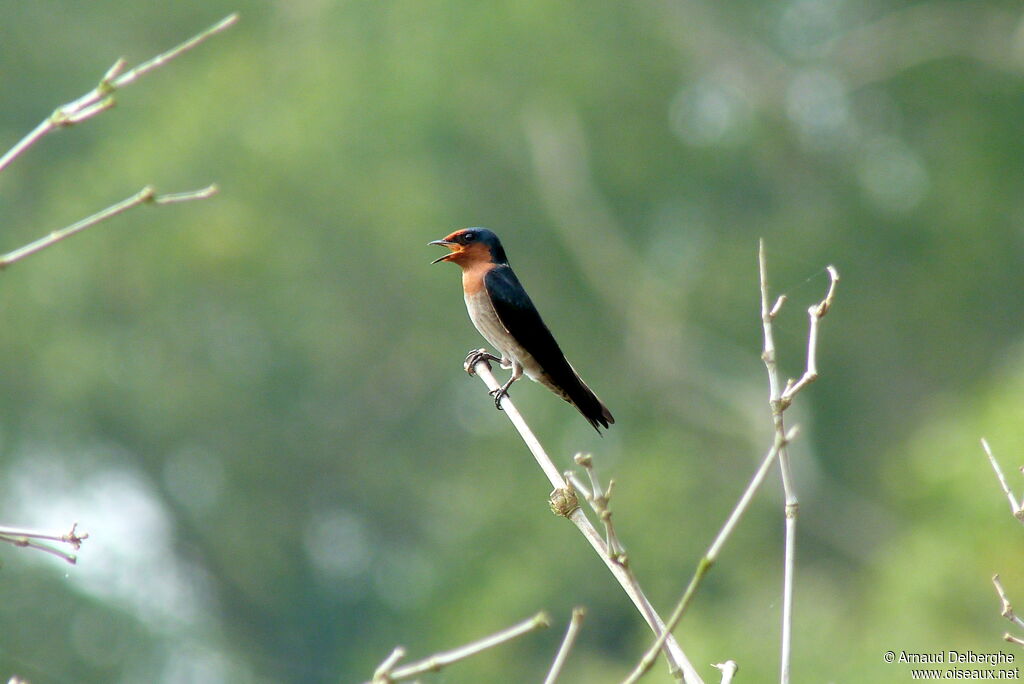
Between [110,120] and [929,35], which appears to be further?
[110,120]

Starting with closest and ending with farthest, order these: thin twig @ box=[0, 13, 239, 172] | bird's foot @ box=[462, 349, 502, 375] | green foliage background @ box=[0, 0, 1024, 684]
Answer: thin twig @ box=[0, 13, 239, 172], bird's foot @ box=[462, 349, 502, 375], green foliage background @ box=[0, 0, 1024, 684]

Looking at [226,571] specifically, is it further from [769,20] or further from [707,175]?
[769,20]

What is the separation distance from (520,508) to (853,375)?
6822mm

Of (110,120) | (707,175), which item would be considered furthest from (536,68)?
(110,120)

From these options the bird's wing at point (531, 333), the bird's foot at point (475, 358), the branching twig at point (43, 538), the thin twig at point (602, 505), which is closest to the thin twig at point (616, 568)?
the thin twig at point (602, 505)

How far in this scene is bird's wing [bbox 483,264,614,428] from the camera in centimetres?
629

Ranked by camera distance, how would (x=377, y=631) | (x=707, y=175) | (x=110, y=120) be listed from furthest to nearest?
1. (x=110, y=120)
2. (x=707, y=175)
3. (x=377, y=631)

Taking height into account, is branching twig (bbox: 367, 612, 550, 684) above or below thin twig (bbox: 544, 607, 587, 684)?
below

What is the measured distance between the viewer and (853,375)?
95.2 ft

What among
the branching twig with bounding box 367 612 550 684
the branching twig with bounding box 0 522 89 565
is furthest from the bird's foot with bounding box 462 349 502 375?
the branching twig with bounding box 367 612 550 684

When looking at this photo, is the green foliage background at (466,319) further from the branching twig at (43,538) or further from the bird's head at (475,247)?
the branching twig at (43,538)

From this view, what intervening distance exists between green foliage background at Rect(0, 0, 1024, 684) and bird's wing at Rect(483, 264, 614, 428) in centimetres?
2030

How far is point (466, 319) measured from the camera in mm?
28578

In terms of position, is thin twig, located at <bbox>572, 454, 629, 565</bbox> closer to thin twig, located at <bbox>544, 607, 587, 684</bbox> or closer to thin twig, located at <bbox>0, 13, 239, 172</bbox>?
thin twig, located at <bbox>544, 607, 587, 684</bbox>
